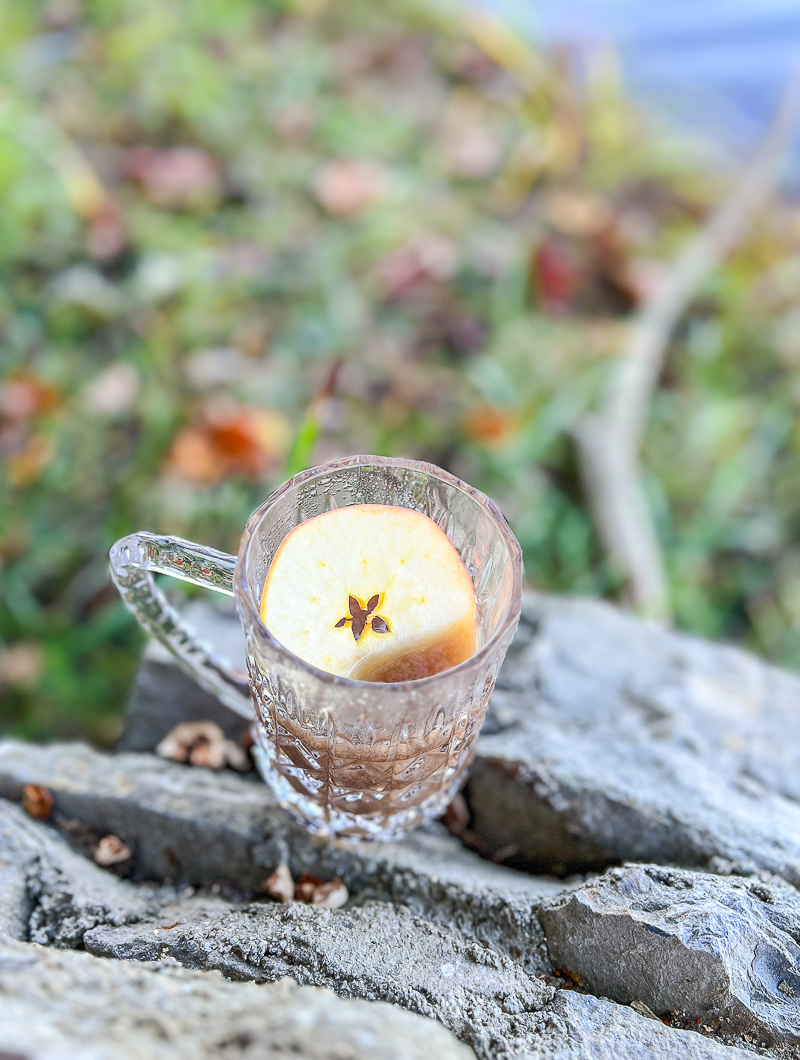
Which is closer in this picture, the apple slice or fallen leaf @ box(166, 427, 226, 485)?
the apple slice

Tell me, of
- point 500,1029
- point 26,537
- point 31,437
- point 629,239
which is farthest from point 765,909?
point 629,239

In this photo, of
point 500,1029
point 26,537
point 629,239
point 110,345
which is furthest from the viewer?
point 629,239

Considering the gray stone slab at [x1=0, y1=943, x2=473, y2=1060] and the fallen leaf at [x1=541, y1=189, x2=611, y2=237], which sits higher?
the fallen leaf at [x1=541, y1=189, x2=611, y2=237]

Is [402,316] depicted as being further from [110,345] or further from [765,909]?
[765,909]

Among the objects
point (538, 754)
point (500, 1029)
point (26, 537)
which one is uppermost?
point (538, 754)

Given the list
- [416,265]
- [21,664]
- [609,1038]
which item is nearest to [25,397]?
[21,664]

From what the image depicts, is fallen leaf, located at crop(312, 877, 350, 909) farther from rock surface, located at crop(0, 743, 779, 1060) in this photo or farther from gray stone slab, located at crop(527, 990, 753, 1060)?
gray stone slab, located at crop(527, 990, 753, 1060)

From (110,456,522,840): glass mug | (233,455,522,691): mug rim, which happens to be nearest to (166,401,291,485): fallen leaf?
(110,456,522,840): glass mug
